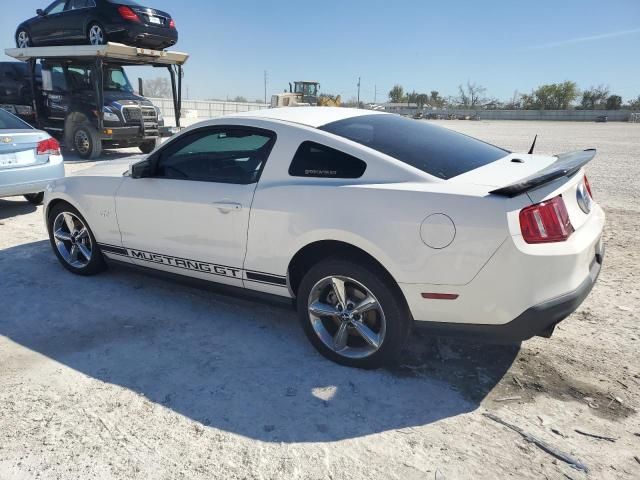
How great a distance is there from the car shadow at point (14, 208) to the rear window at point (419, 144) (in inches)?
228

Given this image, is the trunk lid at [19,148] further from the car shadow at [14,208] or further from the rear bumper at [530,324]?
the rear bumper at [530,324]

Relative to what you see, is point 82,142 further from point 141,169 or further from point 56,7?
point 141,169

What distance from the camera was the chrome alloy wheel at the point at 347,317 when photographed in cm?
295

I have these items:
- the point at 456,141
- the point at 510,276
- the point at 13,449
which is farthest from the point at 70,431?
the point at 456,141

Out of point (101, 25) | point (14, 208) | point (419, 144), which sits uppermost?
point (101, 25)

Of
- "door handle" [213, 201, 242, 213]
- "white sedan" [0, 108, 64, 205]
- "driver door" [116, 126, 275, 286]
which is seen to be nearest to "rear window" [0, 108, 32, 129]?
"white sedan" [0, 108, 64, 205]

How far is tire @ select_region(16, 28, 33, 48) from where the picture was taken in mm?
13258

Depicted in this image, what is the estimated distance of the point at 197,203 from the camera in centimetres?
350

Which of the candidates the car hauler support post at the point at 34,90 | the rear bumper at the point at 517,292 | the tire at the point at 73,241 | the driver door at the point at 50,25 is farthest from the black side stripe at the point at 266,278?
the car hauler support post at the point at 34,90

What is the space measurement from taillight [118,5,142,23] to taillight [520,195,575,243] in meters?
11.8

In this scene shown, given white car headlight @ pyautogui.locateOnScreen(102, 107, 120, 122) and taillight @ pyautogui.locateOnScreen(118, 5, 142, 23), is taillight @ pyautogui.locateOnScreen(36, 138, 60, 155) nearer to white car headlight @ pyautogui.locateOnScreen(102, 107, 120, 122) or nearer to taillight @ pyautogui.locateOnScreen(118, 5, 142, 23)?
white car headlight @ pyautogui.locateOnScreen(102, 107, 120, 122)

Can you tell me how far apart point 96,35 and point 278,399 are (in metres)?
12.0

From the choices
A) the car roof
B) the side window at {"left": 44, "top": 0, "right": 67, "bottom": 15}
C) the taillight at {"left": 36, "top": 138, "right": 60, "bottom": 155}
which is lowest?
the taillight at {"left": 36, "top": 138, "right": 60, "bottom": 155}

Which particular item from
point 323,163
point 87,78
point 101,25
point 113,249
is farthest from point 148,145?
point 323,163
